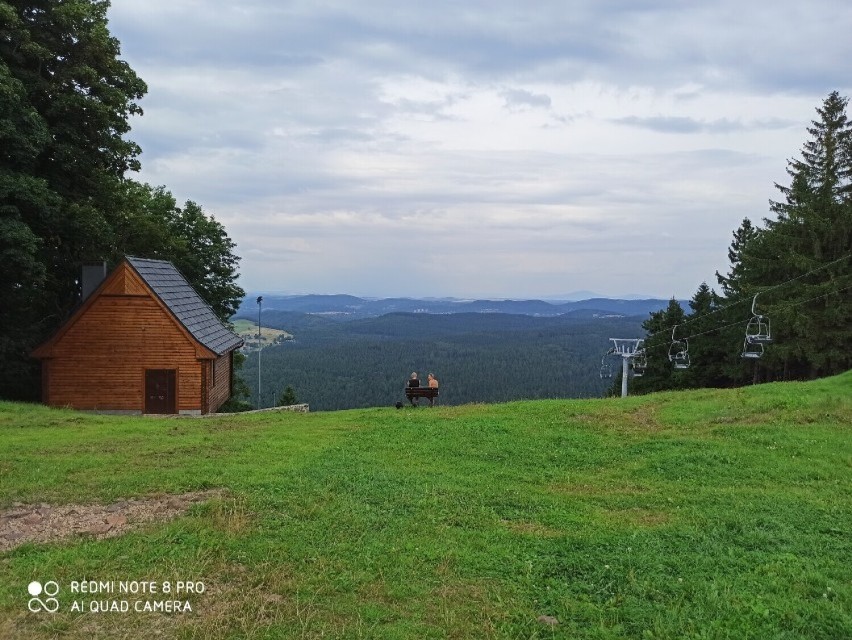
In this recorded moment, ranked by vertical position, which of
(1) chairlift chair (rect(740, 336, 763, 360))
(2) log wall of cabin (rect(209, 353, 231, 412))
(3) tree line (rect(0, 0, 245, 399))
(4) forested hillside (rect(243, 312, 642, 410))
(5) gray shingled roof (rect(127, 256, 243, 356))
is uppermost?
(3) tree line (rect(0, 0, 245, 399))

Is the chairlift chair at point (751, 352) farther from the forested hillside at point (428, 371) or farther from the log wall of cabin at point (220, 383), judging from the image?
the forested hillside at point (428, 371)

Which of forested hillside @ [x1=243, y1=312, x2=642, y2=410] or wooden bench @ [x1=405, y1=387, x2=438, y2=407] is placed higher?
wooden bench @ [x1=405, y1=387, x2=438, y2=407]

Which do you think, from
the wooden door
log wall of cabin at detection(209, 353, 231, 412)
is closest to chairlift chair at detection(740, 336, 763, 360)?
log wall of cabin at detection(209, 353, 231, 412)

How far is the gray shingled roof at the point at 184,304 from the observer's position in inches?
1008

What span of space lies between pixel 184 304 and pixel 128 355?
3.48 metres

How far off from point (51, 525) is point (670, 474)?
10599mm

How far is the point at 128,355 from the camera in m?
25.1

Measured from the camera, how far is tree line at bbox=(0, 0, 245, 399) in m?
21.6

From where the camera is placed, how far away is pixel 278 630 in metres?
5.67

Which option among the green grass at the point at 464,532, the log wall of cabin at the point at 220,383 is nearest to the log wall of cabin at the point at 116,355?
the log wall of cabin at the point at 220,383

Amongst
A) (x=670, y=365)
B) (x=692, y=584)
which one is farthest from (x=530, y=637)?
(x=670, y=365)

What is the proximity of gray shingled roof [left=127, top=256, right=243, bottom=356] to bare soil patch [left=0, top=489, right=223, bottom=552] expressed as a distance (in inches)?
A: 670

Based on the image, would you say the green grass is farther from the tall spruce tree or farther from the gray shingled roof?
the tall spruce tree

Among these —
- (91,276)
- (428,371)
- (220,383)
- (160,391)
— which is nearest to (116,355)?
(160,391)
